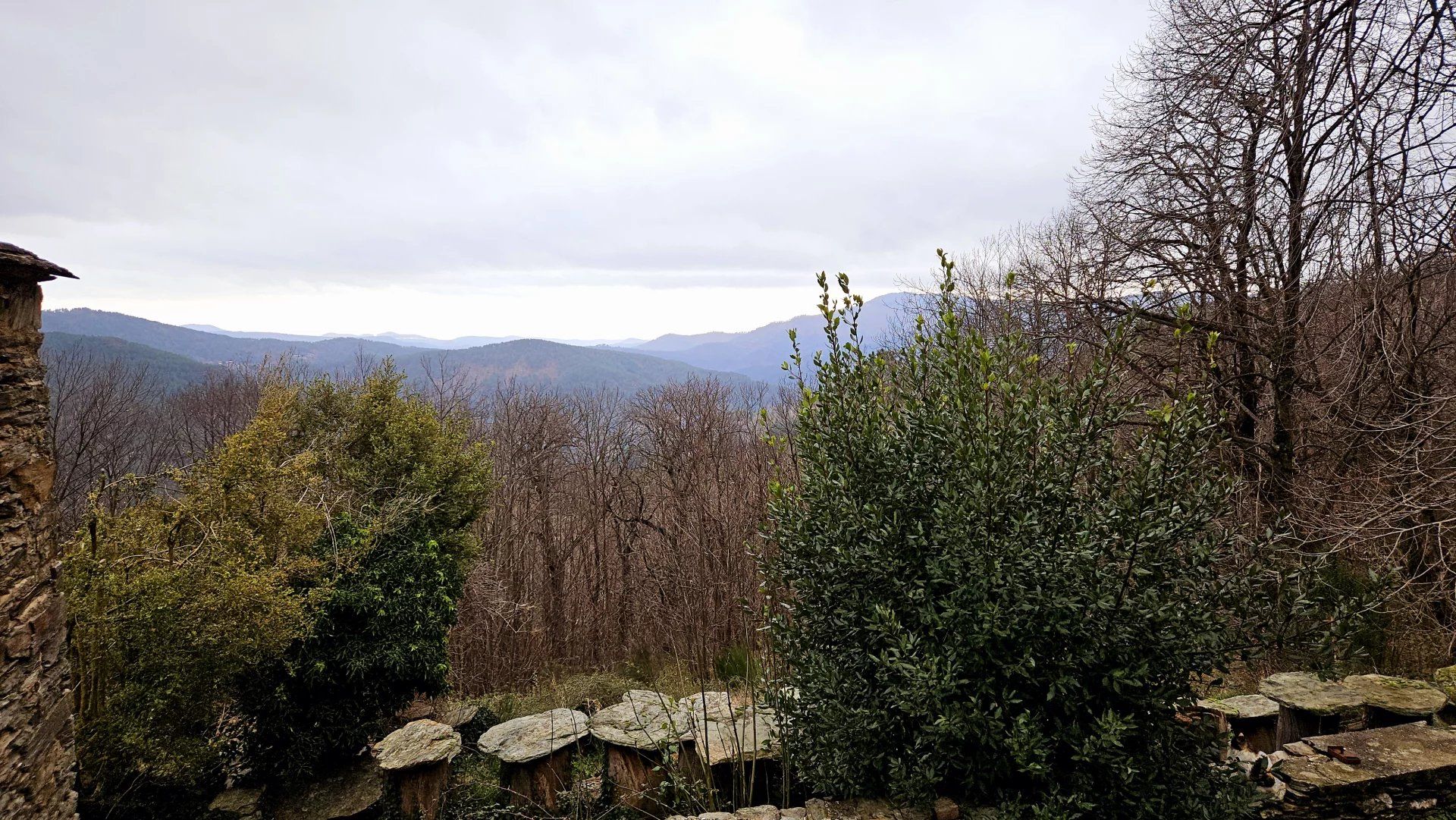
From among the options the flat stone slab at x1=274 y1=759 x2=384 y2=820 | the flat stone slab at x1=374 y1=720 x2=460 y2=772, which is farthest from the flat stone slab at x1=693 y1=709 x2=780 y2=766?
the flat stone slab at x1=274 y1=759 x2=384 y2=820

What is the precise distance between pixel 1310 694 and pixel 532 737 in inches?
273

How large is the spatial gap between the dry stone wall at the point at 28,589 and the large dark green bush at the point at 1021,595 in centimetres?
460

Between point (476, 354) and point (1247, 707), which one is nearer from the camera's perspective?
point (1247, 707)

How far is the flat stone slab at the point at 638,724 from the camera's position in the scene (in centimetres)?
563

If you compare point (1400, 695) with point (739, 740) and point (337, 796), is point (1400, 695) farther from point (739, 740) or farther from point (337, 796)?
point (337, 796)

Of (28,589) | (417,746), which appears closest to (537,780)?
(417,746)

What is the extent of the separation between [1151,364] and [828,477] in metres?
5.88

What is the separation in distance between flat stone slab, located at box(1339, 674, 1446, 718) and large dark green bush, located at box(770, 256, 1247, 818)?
10.6 ft

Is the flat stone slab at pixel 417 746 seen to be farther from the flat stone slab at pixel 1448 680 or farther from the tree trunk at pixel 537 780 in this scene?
the flat stone slab at pixel 1448 680

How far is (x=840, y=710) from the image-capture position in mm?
3607

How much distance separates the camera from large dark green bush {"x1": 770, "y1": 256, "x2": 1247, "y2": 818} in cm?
314

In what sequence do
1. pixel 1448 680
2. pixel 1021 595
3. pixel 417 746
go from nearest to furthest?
pixel 1021 595 < pixel 1448 680 < pixel 417 746

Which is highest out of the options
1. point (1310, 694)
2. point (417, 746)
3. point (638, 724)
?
point (1310, 694)

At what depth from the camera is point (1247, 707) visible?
5.69 m
